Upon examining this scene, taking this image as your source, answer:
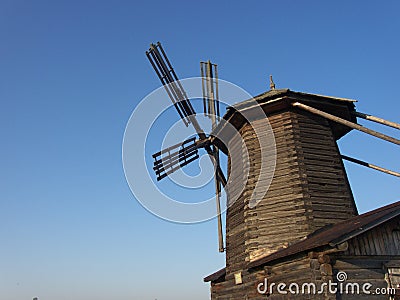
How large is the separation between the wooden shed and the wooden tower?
0.10 feet

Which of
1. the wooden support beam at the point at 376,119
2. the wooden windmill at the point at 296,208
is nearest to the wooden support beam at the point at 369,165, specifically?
the wooden windmill at the point at 296,208

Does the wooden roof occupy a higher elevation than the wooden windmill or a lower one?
higher

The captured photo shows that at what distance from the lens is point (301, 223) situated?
11.3 meters

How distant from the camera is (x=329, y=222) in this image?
11.5m

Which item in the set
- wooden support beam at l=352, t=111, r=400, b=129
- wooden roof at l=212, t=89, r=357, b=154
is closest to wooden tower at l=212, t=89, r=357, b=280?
wooden roof at l=212, t=89, r=357, b=154

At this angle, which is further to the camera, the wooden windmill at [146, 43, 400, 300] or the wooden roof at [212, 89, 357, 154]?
the wooden roof at [212, 89, 357, 154]

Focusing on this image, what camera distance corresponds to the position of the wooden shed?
360 inches

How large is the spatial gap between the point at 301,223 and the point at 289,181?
135 cm

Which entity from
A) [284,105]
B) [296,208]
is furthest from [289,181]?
[284,105]

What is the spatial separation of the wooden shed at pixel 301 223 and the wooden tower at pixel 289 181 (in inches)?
1.2

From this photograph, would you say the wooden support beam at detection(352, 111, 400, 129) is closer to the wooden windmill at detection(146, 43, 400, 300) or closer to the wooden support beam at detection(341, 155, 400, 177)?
the wooden windmill at detection(146, 43, 400, 300)

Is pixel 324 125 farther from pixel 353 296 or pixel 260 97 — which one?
pixel 353 296

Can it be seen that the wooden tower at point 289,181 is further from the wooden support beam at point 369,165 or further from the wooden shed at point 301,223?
the wooden support beam at point 369,165

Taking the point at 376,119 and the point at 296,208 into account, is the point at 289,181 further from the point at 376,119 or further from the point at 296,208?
the point at 376,119
